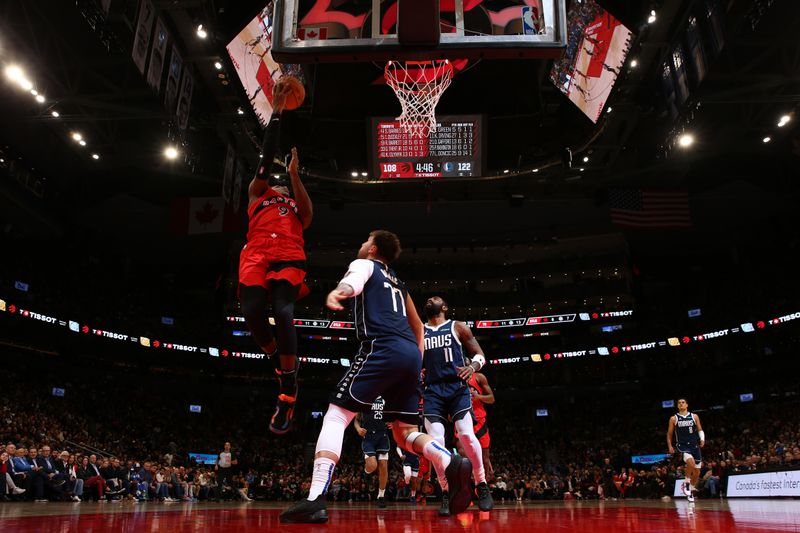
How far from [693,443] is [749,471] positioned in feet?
24.4

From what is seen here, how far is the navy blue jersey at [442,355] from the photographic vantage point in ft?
22.7

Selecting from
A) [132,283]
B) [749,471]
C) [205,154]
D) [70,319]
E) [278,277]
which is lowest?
[749,471]

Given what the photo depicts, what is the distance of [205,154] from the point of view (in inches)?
944

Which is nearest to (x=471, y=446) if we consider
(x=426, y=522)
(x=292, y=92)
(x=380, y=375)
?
(x=426, y=522)

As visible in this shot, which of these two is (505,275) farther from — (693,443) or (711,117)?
(693,443)

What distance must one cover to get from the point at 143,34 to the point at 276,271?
10.9m

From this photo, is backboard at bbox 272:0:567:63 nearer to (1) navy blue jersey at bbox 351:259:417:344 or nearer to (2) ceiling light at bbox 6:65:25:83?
(1) navy blue jersey at bbox 351:259:417:344

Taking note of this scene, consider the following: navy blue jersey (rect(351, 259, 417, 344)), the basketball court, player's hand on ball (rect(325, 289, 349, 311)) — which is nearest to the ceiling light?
the basketball court

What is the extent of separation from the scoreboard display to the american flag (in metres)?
8.69

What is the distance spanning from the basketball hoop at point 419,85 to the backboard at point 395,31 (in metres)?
4.23

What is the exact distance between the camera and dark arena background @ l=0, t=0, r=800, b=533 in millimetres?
14000

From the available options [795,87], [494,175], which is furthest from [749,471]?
[494,175]

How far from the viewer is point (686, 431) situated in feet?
36.9

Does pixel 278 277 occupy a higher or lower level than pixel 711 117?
lower
